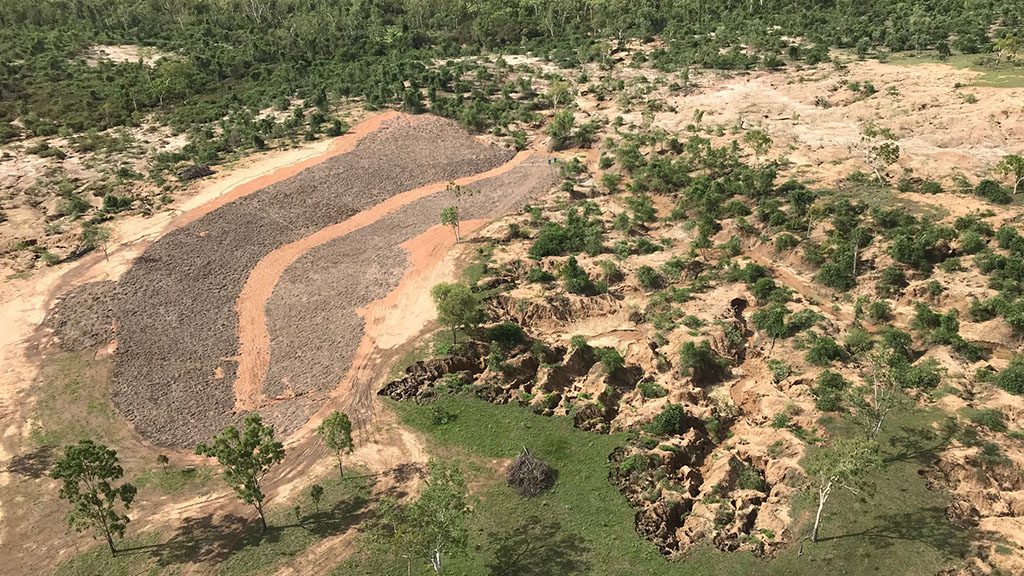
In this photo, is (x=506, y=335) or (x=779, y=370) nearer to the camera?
(x=779, y=370)

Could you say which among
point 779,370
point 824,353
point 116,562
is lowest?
point 116,562

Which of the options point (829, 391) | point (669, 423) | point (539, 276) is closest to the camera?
point (669, 423)

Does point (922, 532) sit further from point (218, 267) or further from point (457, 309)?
point (218, 267)

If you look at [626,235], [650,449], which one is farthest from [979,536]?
[626,235]

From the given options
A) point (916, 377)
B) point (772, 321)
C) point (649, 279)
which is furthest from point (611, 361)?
point (916, 377)

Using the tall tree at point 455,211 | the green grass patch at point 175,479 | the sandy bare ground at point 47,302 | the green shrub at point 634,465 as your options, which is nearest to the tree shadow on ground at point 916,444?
the green shrub at point 634,465

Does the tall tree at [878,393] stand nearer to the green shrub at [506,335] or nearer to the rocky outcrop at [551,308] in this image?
the rocky outcrop at [551,308]

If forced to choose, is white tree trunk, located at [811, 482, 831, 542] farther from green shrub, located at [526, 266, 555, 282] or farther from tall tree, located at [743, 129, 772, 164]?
tall tree, located at [743, 129, 772, 164]
